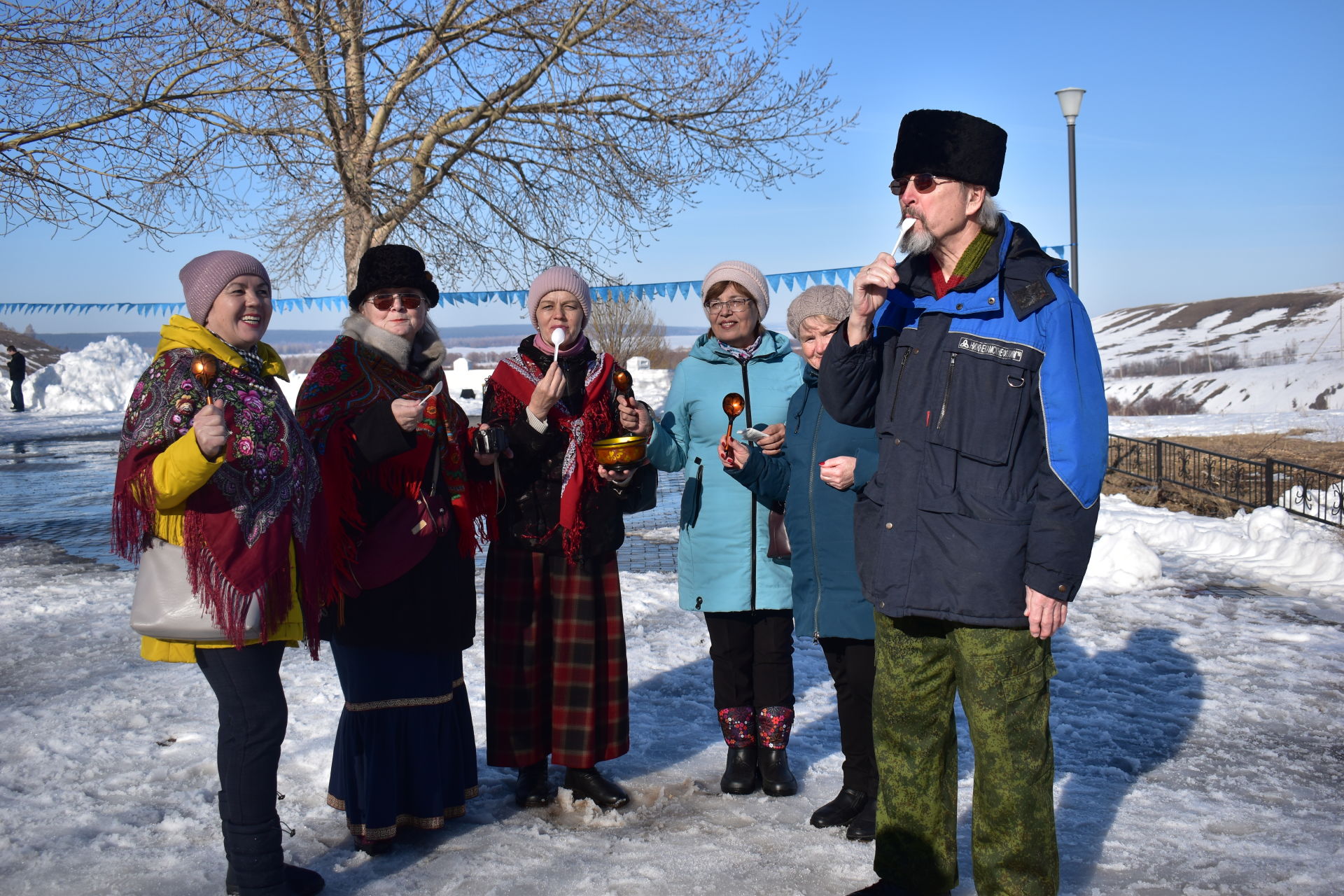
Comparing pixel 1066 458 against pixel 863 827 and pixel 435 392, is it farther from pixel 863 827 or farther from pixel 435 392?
pixel 435 392

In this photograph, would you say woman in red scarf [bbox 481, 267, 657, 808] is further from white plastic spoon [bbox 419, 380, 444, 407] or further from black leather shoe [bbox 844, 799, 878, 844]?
black leather shoe [bbox 844, 799, 878, 844]

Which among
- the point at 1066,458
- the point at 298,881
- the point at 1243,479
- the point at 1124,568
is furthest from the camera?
the point at 1243,479

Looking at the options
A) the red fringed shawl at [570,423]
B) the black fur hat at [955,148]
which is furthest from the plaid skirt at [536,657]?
the black fur hat at [955,148]

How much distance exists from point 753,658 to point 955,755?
3.77 ft

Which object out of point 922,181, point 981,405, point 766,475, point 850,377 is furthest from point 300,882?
point 922,181

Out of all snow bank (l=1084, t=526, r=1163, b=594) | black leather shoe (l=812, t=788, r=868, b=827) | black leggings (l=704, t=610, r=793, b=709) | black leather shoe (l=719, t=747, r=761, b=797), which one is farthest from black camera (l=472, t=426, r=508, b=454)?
snow bank (l=1084, t=526, r=1163, b=594)

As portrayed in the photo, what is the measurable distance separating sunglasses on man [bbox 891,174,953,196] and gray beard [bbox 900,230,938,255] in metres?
0.11

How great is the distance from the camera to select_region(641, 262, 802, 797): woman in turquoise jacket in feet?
12.1

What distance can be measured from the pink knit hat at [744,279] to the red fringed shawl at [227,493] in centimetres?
162

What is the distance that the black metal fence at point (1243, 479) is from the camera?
9633mm

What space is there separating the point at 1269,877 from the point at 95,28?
320 inches

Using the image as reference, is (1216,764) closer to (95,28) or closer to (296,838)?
(296,838)

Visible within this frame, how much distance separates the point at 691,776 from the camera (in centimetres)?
384

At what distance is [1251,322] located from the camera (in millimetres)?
43531
